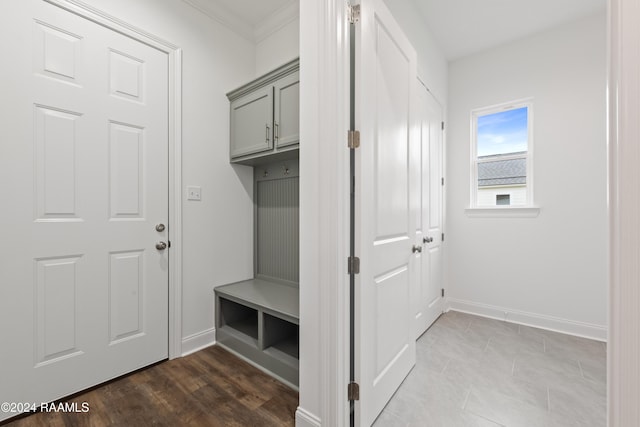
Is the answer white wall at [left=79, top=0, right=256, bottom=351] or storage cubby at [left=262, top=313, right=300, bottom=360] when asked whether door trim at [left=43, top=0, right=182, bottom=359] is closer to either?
white wall at [left=79, top=0, right=256, bottom=351]

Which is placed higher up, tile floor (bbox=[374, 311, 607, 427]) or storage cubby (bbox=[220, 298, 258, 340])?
storage cubby (bbox=[220, 298, 258, 340])

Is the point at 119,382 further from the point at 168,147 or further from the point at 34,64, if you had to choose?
the point at 34,64

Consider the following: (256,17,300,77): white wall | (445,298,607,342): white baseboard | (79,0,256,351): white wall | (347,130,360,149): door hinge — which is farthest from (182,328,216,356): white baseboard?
(445,298,607,342): white baseboard

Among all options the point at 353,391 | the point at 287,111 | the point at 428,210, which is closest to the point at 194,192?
the point at 287,111

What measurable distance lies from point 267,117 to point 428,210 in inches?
65.3

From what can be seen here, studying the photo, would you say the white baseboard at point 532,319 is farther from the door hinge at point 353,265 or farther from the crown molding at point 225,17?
the crown molding at point 225,17

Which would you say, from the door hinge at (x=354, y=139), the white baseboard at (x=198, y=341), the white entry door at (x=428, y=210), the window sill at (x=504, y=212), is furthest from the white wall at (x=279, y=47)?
the window sill at (x=504, y=212)

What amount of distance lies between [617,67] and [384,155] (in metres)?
0.92

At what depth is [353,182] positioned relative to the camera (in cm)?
136

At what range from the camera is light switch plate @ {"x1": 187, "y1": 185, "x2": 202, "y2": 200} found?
7.16 feet

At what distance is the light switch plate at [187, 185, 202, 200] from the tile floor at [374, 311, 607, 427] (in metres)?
1.98

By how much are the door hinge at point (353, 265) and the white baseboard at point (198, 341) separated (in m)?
1.62

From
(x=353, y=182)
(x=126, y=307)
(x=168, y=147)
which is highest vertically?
(x=168, y=147)

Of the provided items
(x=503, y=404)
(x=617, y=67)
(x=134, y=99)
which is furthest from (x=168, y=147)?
(x=503, y=404)
